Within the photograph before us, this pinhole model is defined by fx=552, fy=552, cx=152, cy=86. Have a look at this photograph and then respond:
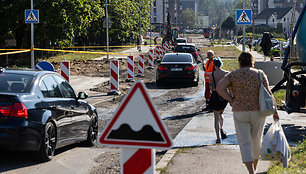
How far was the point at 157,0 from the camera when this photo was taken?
18412 centimetres

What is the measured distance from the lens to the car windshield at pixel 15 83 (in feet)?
26.7

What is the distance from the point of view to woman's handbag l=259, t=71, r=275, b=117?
6677 millimetres

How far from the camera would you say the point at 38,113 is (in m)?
7.99

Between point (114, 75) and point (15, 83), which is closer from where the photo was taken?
point (15, 83)

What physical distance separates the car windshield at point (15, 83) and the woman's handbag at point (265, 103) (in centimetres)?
348

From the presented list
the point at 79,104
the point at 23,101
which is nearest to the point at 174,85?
the point at 79,104

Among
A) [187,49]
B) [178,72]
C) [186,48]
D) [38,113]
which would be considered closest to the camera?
[38,113]

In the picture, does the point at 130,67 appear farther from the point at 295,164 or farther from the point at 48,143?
the point at 295,164

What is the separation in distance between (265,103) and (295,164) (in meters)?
1.53

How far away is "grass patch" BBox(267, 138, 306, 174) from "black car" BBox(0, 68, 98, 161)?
326 centimetres

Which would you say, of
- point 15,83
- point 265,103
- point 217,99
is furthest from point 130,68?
point 265,103

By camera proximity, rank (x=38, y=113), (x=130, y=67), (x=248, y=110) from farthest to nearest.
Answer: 1. (x=130, y=67)
2. (x=38, y=113)
3. (x=248, y=110)

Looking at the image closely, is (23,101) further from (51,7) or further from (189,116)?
(51,7)

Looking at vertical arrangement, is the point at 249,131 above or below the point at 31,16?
below
